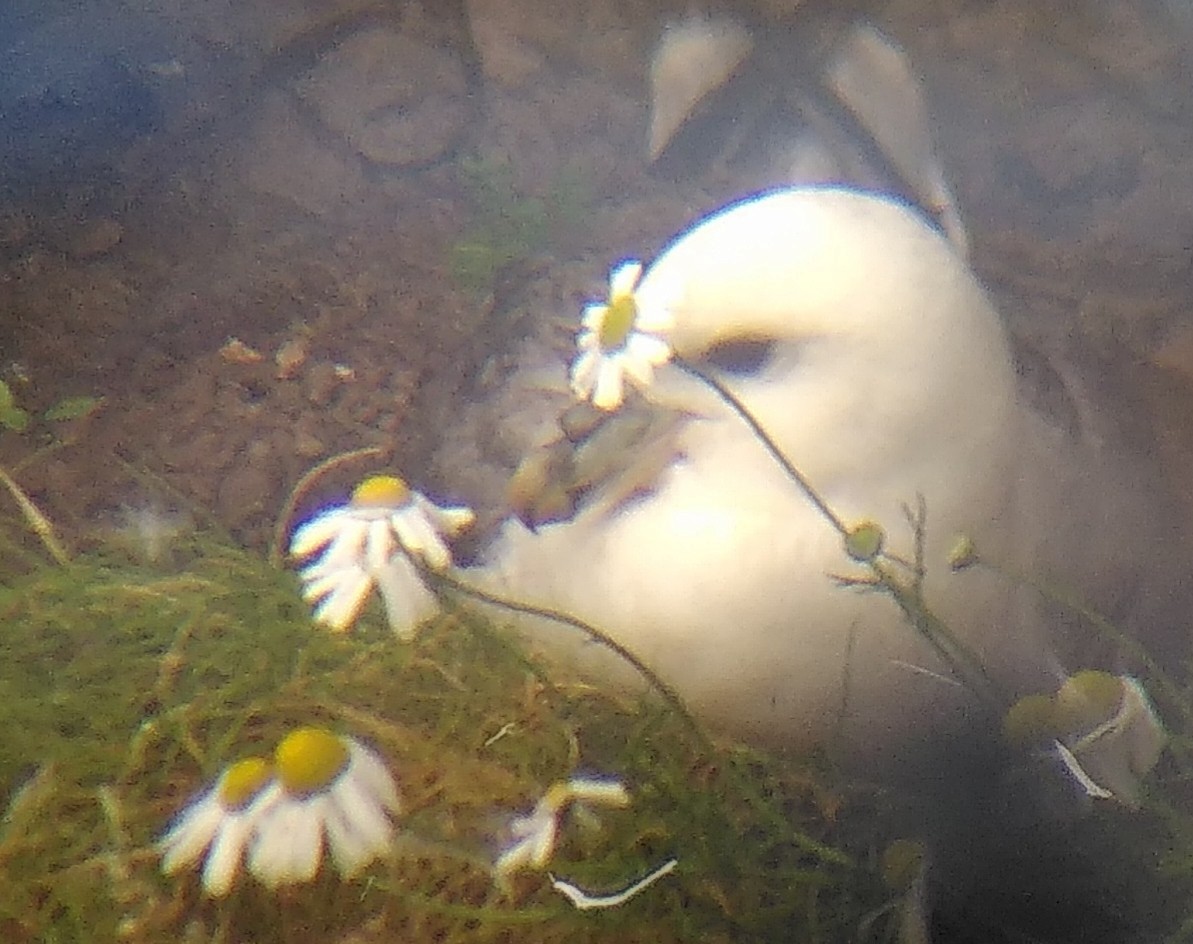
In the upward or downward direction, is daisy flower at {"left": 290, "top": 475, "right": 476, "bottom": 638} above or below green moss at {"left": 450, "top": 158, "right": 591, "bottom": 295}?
above

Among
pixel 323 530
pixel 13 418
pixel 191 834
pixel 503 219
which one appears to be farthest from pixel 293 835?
pixel 503 219

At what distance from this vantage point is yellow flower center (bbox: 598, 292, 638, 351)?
0.83 meters

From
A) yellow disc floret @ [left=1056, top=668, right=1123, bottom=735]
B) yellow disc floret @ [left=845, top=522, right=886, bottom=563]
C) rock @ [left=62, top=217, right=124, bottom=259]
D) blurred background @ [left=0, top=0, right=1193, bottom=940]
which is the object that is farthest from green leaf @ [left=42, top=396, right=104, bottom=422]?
yellow disc floret @ [left=1056, top=668, right=1123, bottom=735]

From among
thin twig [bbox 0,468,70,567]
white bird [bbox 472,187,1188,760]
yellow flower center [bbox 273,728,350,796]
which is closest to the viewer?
yellow flower center [bbox 273,728,350,796]

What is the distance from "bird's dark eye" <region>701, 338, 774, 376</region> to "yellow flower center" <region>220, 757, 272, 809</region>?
511mm

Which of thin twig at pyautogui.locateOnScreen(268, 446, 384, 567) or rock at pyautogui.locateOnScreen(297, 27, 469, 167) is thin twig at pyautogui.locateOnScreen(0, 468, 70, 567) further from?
rock at pyautogui.locateOnScreen(297, 27, 469, 167)

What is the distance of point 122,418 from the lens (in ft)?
4.57

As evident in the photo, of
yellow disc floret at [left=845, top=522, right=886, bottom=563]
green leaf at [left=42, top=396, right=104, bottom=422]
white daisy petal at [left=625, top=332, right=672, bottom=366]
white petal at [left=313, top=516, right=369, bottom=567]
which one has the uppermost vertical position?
white daisy petal at [left=625, top=332, right=672, bottom=366]

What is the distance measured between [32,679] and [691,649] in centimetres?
61

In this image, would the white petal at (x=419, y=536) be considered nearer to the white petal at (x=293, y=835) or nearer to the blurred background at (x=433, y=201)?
the white petal at (x=293, y=835)

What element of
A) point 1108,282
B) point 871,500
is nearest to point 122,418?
point 871,500

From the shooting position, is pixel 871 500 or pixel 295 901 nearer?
pixel 295 901

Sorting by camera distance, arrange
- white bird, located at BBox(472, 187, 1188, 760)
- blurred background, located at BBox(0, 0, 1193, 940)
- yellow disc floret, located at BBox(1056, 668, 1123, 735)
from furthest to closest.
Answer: blurred background, located at BBox(0, 0, 1193, 940) → white bird, located at BBox(472, 187, 1188, 760) → yellow disc floret, located at BBox(1056, 668, 1123, 735)

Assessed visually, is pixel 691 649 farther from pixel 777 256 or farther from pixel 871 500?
pixel 777 256
